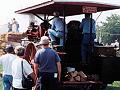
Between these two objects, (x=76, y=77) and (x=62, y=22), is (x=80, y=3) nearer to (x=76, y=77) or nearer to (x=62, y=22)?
(x=62, y=22)

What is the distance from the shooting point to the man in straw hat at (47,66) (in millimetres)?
8633

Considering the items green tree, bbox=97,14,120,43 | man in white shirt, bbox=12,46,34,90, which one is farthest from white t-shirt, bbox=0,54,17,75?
green tree, bbox=97,14,120,43

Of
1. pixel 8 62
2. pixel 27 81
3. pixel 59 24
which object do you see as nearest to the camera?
pixel 27 81

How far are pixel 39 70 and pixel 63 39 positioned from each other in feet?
6.96

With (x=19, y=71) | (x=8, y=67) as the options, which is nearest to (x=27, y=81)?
(x=19, y=71)

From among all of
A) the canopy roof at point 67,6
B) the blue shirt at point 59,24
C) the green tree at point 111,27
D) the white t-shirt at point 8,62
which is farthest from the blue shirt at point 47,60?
the green tree at point 111,27

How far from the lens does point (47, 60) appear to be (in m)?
8.62

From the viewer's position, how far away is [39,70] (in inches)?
342

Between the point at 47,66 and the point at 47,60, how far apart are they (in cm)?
14

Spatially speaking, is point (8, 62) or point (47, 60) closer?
point (47, 60)

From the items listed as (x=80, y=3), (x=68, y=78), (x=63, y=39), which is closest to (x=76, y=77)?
(x=68, y=78)

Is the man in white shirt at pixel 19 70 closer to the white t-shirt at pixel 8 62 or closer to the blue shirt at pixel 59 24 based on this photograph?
the white t-shirt at pixel 8 62

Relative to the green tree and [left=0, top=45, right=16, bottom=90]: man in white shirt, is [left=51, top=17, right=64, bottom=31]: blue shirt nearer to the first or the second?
[left=0, top=45, right=16, bottom=90]: man in white shirt

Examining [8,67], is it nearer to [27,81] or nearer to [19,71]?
[19,71]
